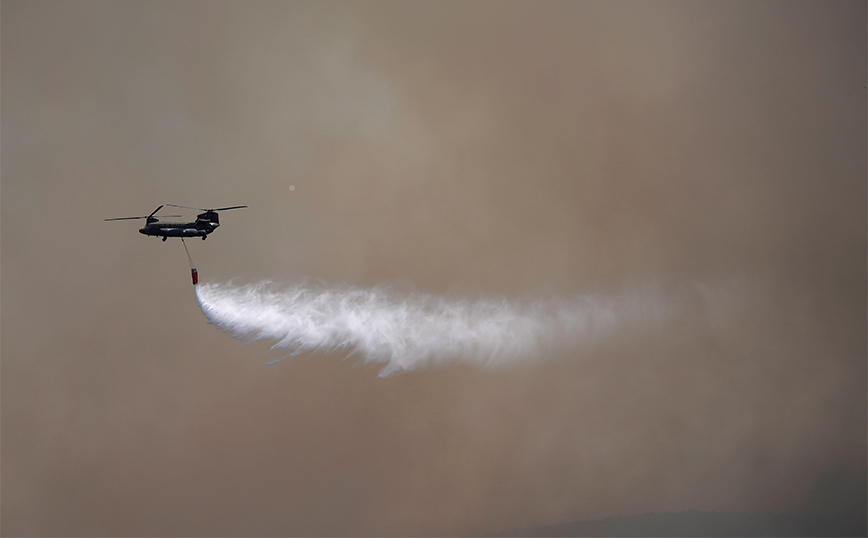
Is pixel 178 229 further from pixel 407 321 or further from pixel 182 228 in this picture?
pixel 407 321

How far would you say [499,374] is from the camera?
2905 cm

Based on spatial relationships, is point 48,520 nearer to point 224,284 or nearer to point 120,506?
point 120,506

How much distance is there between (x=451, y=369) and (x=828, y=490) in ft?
79.3

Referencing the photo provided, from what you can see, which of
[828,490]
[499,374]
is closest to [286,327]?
[499,374]

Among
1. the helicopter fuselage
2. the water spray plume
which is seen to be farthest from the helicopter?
the water spray plume

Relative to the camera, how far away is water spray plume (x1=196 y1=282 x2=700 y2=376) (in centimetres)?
2186

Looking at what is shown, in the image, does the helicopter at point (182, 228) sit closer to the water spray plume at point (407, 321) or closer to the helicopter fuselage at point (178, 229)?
the helicopter fuselage at point (178, 229)

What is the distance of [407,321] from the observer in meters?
23.8

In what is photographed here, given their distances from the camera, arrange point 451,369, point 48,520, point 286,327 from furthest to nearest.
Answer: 1. point 451,369
2. point 48,520
3. point 286,327

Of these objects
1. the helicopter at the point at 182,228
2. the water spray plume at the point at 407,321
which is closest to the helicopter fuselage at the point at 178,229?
the helicopter at the point at 182,228

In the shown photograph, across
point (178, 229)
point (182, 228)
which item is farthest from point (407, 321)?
point (178, 229)

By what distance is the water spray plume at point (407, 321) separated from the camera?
71.7 feet

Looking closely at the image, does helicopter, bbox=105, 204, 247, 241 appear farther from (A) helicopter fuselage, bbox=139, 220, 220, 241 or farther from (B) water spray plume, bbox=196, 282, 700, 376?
(B) water spray plume, bbox=196, 282, 700, 376

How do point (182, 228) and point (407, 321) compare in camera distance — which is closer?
point (182, 228)
